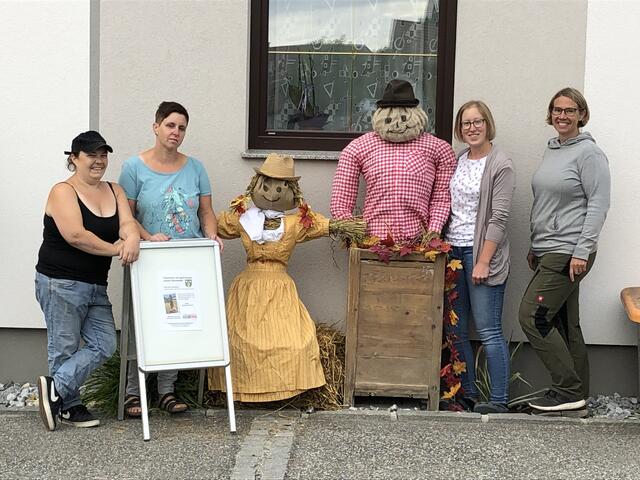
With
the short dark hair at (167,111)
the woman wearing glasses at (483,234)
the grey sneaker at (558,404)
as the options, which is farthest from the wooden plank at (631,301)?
the short dark hair at (167,111)

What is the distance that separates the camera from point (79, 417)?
560 centimetres

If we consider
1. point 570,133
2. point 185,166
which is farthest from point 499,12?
point 185,166

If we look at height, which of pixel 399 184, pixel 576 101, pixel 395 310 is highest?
pixel 576 101

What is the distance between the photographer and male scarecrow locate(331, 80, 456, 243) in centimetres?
596

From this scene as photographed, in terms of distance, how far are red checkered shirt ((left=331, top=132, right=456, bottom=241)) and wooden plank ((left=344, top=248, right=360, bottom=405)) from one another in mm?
241

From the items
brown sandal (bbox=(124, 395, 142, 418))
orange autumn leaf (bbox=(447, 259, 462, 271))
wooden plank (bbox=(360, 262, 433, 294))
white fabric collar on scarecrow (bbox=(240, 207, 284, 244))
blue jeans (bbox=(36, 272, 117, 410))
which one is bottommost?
brown sandal (bbox=(124, 395, 142, 418))

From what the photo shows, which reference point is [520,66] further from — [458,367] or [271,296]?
[271,296]

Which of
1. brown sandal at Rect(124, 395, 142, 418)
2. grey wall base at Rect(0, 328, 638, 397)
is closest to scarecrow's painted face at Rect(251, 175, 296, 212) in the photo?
brown sandal at Rect(124, 395, 142, 418)

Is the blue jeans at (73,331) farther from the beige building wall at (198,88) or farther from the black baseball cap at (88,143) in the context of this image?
the beige building wall at (198,88)

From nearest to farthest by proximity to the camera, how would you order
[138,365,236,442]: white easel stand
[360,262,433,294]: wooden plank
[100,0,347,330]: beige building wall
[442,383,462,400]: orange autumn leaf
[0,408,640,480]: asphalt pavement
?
[0,408,640,480]: asphalt pavement, [138,365,236,442]: white easel stand, [360,262,433,294]: wooden plank, [442,383,462,400]: orange autumn leaf, [100,0,347,330]: beige building wall

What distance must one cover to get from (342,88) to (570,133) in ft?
5.37

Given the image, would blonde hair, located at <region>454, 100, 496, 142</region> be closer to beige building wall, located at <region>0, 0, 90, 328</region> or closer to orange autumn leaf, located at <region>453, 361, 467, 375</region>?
orange autumn leaf, located at <region>453, 361, 467, 375</region>

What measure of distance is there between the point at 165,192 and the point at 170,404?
1256 millimetres

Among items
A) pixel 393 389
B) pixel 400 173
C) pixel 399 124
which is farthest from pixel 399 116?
pixel 393 389
